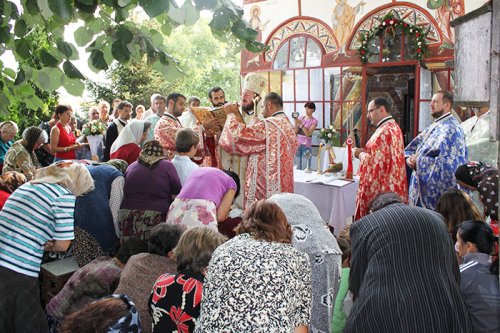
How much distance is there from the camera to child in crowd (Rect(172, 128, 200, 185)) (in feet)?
14.2

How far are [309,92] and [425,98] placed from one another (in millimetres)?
2638

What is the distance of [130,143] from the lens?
5730 mm

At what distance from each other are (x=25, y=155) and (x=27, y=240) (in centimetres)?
311

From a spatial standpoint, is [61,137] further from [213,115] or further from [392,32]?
[392,32]

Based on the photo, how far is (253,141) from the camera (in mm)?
5246

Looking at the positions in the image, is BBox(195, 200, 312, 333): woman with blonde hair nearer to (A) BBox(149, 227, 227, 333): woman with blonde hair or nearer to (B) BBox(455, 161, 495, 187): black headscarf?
Answer: (A) BBox(149, 227, 227, 333): woman with blonde hair

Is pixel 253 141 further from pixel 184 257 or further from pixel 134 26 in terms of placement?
pixel 134 26

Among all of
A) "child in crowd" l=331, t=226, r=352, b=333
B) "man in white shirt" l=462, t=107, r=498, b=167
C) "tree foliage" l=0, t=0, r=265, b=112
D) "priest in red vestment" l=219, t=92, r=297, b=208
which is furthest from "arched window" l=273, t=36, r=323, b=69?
"tree foliage" l=0, t=0, r=265, b=112

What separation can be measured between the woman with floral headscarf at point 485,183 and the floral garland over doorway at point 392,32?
577 cm

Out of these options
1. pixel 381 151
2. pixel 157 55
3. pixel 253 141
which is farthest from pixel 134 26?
pixel 381 151

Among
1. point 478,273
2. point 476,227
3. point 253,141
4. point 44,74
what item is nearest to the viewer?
point 44,74

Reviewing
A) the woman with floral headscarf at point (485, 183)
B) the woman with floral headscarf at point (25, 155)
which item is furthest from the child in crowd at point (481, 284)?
the woman with floral headscarf at point (25, 155)

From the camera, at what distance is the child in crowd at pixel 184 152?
432 centimetres

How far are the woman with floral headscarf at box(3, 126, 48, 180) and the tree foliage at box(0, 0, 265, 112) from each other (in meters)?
3.82
